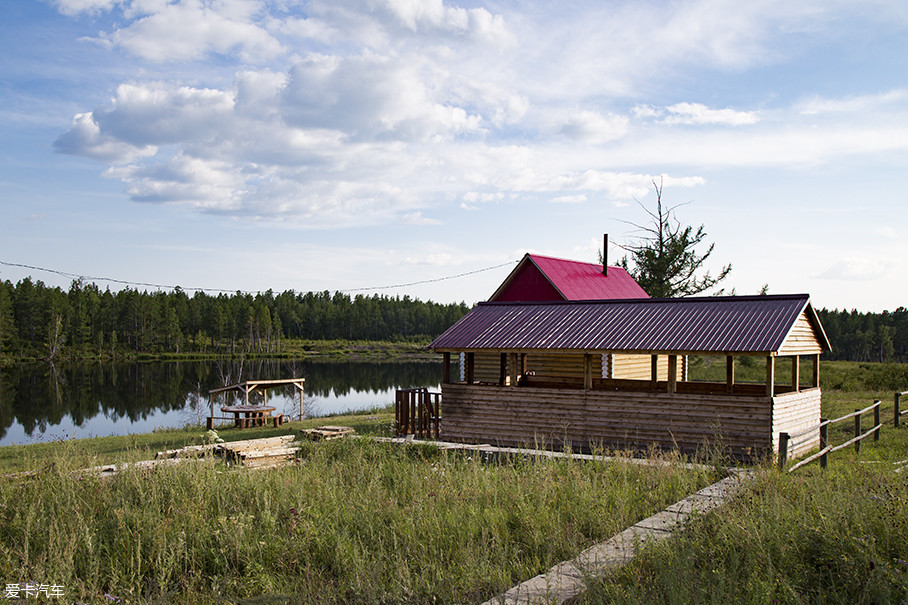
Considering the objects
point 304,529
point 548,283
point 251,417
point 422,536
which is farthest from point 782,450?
point 251,417

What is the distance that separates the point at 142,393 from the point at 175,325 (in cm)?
4649

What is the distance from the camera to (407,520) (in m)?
6.49

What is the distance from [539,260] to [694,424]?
36.2ft

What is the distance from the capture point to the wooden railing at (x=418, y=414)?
16266 mm

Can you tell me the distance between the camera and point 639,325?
1491cm

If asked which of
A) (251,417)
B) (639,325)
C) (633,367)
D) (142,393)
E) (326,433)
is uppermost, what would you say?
(639,325)

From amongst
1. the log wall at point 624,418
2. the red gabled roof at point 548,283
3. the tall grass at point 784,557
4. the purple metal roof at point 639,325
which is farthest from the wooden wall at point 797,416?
the red gabled roof at point 548,283

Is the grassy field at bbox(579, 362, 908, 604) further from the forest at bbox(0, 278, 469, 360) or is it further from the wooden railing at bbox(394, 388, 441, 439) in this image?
the forest at bbox(0, 278, 469, 360)

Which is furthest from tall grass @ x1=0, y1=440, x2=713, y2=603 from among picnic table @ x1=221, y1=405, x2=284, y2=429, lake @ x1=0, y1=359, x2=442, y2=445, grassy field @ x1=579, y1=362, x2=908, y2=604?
lake @ x1=0, y1=359, x2=442, y2=445

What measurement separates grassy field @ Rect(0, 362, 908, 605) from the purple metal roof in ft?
16.5

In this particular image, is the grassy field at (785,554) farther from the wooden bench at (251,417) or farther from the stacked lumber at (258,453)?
the wooden bench at (251,417)

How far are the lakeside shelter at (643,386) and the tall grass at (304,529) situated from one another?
442cm

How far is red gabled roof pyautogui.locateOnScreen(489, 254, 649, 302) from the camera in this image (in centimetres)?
2294

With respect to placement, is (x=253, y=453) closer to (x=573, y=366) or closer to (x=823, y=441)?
(x=823, y=441)
